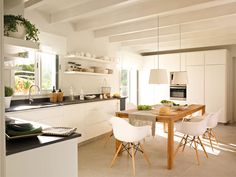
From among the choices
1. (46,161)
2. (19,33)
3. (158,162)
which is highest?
(19,33)

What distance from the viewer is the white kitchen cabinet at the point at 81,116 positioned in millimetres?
3242

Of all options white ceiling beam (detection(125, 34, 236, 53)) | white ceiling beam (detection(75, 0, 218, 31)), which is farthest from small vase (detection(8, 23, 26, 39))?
white ceiling beam (detection(125, 34, 236, 53))

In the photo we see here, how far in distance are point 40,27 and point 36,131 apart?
9.80 ft

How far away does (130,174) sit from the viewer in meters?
2.94

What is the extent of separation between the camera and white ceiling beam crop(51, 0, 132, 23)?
10.3 ft

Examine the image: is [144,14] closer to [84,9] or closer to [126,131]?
[84,9]

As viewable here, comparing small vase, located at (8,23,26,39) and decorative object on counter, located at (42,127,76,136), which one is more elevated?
small vase, located at (8,23,26,39)

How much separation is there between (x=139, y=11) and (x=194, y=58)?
362 cm

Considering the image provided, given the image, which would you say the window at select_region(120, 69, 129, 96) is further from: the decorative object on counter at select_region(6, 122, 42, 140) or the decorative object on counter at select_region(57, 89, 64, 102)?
the decorative object on counter at select_region(6, 122, 42, 140)

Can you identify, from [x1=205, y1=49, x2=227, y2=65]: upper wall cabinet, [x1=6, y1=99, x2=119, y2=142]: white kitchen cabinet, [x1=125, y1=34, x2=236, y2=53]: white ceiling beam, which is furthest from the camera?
[x1=205, y1=49, x2=227, y2=65]: upper wall cabinet

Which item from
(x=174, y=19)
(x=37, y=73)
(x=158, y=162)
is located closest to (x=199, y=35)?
(x=174, y=19)

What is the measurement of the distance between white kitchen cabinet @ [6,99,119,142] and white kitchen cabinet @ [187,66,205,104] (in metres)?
2.77

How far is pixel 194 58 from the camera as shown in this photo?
21.7ft

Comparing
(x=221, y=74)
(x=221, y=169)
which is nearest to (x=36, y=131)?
(x=221, y=169)
